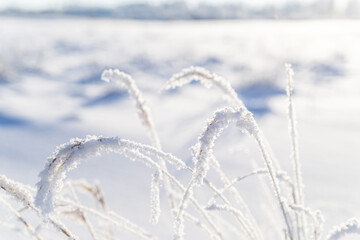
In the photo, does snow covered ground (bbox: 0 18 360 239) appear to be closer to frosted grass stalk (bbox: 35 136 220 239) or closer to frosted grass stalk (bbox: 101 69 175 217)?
frosted grass stalk (bbox: 101 69 175 217)

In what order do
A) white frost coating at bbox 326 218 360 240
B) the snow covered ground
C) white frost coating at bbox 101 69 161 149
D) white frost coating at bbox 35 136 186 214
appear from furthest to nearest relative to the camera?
the snow covered ground → white frost coating at bbox 101 69 161 149 → white frost coating at bbox 326 218 360 240 → white frost coating at bbox 35 136 186 214

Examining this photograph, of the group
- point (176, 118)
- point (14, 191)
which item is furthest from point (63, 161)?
point (176, 118)

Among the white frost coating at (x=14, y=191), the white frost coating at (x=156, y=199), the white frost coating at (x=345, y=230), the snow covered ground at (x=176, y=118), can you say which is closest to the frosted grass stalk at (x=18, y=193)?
the white frost coating at (x=14, y=191)

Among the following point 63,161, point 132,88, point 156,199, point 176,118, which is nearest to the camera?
point 63,161

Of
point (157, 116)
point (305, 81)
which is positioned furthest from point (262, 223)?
point (305, 81)

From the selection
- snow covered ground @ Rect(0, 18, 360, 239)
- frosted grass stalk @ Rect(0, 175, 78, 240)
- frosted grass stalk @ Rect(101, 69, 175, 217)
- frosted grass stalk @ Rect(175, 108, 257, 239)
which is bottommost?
frosted grass stalk @ Rect(0, 175, 78, 240)

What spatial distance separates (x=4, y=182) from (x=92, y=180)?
1201 mm

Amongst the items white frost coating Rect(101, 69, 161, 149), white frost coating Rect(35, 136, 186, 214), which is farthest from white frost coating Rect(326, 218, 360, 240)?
white frost coating Rect(101, 69, 161, 149)

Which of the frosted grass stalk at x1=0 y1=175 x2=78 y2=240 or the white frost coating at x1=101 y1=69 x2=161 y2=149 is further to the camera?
the white frost coating at x1=101 y1=69 x2=161 y2=149

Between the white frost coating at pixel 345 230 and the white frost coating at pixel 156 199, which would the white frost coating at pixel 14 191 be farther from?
the white frost coating at pixel 345 230

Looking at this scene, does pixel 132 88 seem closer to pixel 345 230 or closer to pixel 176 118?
pixel 345 230

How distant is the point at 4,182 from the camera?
0.61m

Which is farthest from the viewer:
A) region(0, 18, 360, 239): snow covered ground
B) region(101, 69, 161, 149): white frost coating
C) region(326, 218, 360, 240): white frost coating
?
region(0, 18, 360, 239): snow covered ground

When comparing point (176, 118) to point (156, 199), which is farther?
point (176, 118)
